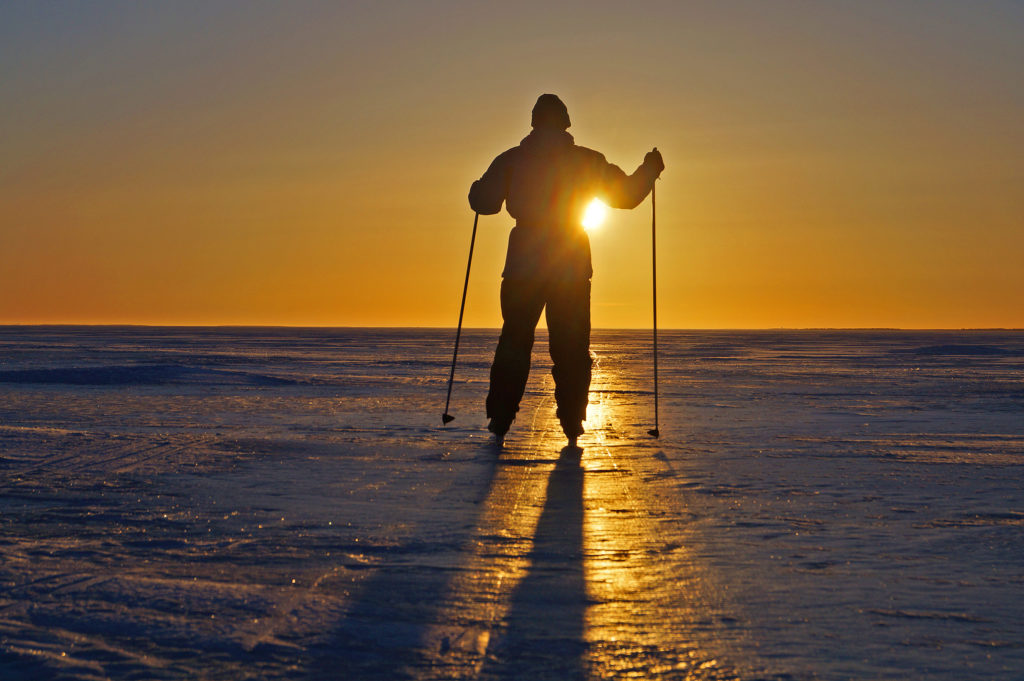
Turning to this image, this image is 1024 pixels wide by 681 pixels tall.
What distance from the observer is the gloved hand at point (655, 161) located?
7.69 m

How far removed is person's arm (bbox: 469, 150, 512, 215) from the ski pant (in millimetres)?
573

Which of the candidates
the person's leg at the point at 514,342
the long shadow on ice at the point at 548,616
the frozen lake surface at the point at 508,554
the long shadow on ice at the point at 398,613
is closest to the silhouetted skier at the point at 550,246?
the person's leg at the point at 514,342

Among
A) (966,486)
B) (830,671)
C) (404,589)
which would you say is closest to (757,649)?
(830,671)

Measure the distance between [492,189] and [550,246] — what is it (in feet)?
1.95

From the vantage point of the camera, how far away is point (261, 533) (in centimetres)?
373

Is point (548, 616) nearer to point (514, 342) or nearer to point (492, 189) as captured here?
point (514, 342)

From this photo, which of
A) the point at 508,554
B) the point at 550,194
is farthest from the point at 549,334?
the point at 508,554

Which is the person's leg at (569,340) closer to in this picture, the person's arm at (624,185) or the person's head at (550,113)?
the person's arm at (624,185)

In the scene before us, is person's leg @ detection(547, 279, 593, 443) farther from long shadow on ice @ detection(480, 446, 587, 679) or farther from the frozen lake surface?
long shadow on ice @ detection(480, 446, 587, 679)

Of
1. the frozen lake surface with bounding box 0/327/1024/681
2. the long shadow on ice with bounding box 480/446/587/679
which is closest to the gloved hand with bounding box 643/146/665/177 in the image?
the frozen lake surface with bounding box 0/327/1024/681

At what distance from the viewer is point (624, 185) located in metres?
7.57

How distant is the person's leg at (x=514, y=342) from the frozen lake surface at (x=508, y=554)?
362 millimetres

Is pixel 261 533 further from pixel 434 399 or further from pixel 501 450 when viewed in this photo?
pixel 434 399

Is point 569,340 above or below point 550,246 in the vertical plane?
below
